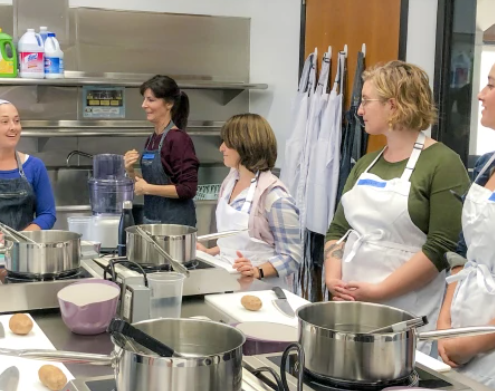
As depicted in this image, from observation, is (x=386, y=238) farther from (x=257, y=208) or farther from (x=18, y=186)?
(x=18, y=186)

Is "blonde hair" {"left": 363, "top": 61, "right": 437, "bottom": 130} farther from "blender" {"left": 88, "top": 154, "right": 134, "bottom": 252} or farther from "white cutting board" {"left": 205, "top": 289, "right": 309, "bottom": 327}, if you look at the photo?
"blender" {"left": 88, "top": 154, "right": 134, "bottom": 252}

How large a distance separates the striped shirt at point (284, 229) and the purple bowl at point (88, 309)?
3.01 ft

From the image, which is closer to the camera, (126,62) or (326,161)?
(326,161)

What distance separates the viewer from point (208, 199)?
16.0 ft

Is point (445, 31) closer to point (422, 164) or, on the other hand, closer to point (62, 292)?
point (422, 164)

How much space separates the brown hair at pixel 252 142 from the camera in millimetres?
2748

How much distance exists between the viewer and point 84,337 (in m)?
1.72

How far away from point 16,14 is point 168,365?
4.01m

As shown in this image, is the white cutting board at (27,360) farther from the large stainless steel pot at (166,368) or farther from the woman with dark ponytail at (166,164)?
the woman with dark ponytail at (166,164)

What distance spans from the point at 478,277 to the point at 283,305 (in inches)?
21.0

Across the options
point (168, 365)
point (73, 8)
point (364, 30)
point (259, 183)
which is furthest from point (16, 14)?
point (168, 365)

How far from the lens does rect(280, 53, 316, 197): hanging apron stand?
4363 mm

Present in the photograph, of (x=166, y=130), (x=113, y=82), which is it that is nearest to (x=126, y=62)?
(x=113, y=82)

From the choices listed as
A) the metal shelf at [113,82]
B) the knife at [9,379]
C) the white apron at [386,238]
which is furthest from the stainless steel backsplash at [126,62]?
the knife at [9,379]
